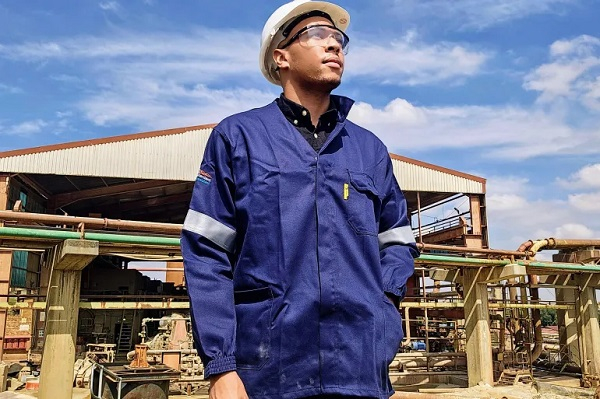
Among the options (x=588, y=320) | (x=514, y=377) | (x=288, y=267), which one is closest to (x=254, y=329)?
(x=288, y=267)

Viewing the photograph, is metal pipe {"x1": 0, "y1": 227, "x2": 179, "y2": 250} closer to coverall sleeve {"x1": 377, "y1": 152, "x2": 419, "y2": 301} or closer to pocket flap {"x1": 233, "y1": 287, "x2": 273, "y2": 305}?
coverall sleeve {"x1": 377, "y1": 152, "x2": 419, "y2": 301}

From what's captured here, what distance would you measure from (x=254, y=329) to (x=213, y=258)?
243 millimetres

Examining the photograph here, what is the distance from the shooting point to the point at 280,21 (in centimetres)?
202

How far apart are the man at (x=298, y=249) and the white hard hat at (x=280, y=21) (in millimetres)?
85

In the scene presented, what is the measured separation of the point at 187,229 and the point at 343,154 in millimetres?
585

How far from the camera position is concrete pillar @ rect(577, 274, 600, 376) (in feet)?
55.1

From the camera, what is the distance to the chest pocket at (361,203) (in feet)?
5.68

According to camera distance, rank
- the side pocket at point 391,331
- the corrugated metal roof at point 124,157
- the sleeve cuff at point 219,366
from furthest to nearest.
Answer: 1. the corrugated metal roof at point 124,157
2. the side pocket at point 391,331
3. the sleeve cuff at point 219,366

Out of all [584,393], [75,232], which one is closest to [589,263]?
[584,393]

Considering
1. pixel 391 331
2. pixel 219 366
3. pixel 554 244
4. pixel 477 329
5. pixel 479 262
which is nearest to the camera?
pixel 219 366

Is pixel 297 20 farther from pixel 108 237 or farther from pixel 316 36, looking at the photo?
pixel 108 237

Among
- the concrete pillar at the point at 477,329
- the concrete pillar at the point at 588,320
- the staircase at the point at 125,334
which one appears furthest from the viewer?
the staircase at the point at 125,334

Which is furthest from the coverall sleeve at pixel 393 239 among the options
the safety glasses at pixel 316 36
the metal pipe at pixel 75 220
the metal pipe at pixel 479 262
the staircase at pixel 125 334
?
the staircase at pixel 125 334

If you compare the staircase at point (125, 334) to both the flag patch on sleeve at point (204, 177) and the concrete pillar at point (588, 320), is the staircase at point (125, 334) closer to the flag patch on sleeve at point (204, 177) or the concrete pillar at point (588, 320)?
the concrete pillar at point (588, 320)
